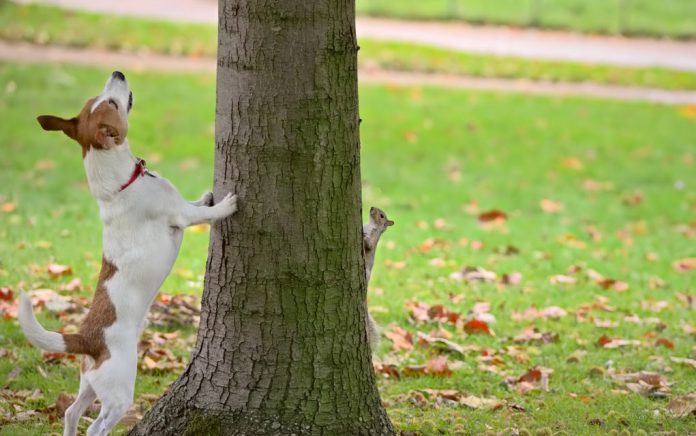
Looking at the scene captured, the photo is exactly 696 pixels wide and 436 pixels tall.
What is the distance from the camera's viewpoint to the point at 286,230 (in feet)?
13.3

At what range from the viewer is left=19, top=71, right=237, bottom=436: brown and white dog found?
154 inches

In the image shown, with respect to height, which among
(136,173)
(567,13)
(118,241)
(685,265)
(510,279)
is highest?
(567,13)

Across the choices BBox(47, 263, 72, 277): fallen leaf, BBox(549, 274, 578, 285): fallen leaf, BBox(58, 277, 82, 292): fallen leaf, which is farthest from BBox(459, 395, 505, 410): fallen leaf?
BBox(47, 263, 72, 277): fallen leaf

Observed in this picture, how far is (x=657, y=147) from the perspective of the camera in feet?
41.6

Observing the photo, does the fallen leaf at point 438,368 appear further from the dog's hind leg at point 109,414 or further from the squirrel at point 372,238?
the dog's hind leg at point 109,414

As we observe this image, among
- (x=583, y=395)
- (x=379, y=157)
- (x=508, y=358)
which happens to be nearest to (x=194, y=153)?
(x=379, y=157)

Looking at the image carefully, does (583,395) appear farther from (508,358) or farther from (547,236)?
(547,236)

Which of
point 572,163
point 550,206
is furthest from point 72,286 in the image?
point 572,163

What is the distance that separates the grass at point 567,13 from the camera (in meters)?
20.9

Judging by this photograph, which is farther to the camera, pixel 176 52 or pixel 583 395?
pixel 176 52

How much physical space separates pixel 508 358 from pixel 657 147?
295 inches

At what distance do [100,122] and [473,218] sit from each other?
6423mm

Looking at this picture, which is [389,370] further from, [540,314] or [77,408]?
[77,408]

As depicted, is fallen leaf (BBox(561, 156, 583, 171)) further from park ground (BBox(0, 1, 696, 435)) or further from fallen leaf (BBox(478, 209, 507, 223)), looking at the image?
fallen leaf (BBox(478, 209, 507, 223))
